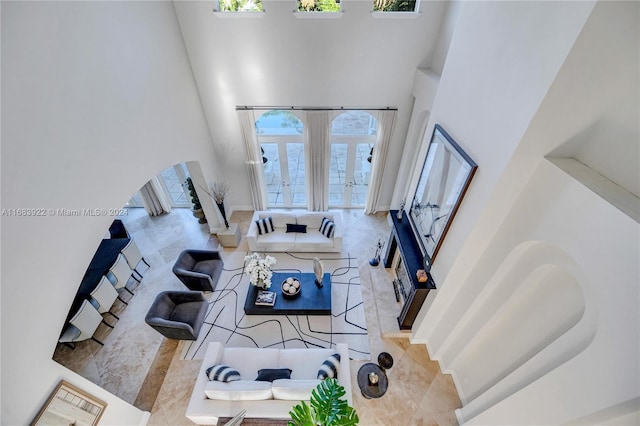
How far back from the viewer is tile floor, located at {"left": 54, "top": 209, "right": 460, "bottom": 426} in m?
3.71

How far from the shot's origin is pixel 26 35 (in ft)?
8.26

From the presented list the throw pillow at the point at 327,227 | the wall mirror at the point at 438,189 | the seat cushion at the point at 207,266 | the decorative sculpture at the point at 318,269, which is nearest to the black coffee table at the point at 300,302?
the decorative sculpture at the point at 318,269

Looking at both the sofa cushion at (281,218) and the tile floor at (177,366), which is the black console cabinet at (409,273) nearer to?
the tile floor at (177,366)

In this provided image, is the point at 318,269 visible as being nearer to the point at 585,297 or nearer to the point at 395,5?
the point at 585,297

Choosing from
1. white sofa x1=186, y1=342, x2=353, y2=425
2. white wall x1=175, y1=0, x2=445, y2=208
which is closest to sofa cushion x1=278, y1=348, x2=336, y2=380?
white sofa x1=186, y1=342, x2=353, y2=425

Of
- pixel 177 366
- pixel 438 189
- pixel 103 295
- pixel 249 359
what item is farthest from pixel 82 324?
pixel 438 189

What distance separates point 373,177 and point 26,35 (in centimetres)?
591

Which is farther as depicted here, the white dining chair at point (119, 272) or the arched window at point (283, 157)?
the arched window at point (283, 157)

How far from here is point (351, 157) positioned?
6.57m

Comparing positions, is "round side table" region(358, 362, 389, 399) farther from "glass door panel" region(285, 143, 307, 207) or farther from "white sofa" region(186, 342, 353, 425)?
"glass door panel" region(285, 143, 307, 207)

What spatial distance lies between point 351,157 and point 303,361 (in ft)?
15.1

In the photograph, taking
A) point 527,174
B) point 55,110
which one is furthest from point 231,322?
point 527,174

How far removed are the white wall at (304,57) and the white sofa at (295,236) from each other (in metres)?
2.38

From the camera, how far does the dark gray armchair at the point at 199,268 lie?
4.90 meters
